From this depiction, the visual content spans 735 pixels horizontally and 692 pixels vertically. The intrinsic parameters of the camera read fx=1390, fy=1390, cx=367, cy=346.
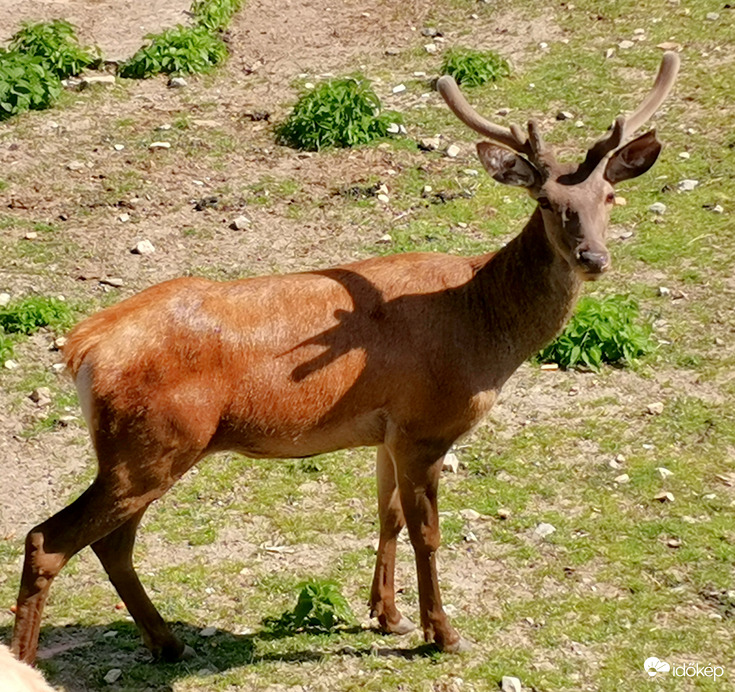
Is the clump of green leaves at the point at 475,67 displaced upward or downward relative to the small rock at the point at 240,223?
upward

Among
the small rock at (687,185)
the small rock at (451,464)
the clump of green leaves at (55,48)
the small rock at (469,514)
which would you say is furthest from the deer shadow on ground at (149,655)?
the clump of green leaves at (55,48)

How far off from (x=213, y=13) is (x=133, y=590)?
903cm

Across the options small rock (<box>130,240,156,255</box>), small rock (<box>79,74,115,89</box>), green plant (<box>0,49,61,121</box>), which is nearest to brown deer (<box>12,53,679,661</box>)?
small rock (<box>130,240,156,255</box>)

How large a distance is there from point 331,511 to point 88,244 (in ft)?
12.9

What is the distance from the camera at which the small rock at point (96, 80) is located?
14.2m

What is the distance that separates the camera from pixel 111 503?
686 centimetres

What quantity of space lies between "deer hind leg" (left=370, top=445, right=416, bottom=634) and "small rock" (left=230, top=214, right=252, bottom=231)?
4.51 metres

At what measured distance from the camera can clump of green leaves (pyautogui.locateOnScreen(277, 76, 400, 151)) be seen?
1309cm

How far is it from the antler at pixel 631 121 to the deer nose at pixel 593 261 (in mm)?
615

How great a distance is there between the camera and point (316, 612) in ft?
25.4

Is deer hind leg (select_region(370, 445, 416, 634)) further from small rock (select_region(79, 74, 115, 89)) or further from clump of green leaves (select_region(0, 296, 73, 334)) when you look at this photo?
small rock (select_region(79, 74, 115, 89))

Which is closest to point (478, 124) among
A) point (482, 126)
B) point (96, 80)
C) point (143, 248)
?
point (482, 126)

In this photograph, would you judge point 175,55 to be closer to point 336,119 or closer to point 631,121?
point 336,119

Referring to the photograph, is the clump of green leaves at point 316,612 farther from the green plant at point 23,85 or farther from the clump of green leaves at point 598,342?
the green plant at point 23,85
